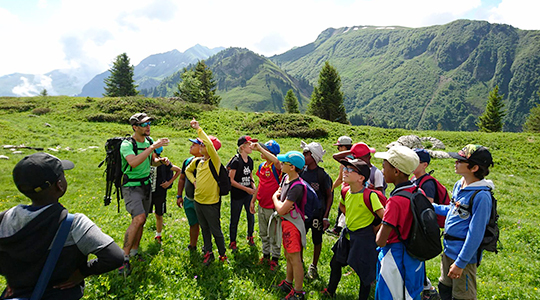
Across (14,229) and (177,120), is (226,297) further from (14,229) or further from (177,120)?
(177,120)

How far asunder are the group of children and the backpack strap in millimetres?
3081

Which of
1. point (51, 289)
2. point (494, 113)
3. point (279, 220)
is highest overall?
point (51, 289)

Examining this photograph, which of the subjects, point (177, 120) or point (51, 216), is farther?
point (177, 120)

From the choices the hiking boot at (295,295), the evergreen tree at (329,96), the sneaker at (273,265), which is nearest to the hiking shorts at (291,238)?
the hiking boot at (295,295)

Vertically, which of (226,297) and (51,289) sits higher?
(51,289)

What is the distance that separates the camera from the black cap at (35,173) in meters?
2.19

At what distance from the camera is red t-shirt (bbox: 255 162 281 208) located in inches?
240

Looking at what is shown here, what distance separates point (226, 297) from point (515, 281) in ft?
21.7

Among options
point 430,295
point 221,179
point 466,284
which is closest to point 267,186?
point 221,179

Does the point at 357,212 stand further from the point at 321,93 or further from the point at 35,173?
the point at 321,93

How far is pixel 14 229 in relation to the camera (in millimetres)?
2113

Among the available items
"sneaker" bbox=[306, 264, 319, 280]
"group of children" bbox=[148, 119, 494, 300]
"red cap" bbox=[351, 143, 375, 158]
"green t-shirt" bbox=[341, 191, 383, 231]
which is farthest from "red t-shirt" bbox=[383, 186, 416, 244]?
"sneaker" bbox=[306, 264, 319, 280]

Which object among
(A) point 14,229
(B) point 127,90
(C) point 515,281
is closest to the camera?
(A) point 14,229

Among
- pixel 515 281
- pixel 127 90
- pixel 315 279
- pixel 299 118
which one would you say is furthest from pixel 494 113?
pixel 127 90
